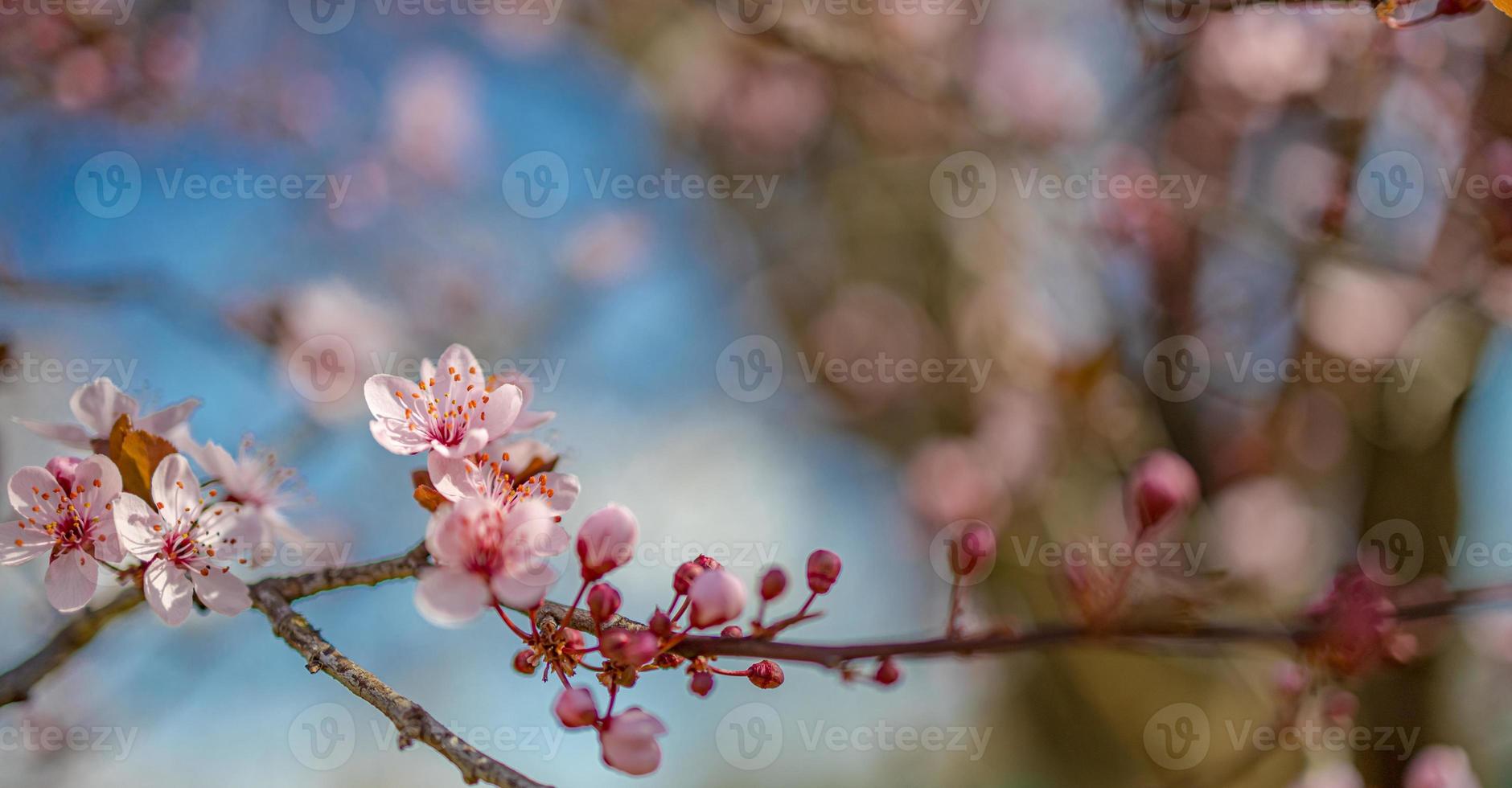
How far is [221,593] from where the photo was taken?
2.38ft

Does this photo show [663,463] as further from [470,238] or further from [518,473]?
[518,473]

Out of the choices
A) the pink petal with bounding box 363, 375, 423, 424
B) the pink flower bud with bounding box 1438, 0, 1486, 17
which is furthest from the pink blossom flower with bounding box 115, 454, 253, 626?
the pink flower bud with bounding box 1438, 0, 1486, 17

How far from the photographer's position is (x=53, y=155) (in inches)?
73.4

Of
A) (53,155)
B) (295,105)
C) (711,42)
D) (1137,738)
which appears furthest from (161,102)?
(1137,738)

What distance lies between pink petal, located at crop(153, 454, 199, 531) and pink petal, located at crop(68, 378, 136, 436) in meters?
0.06

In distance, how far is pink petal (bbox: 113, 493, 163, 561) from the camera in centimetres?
71

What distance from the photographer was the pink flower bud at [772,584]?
2.44 feet

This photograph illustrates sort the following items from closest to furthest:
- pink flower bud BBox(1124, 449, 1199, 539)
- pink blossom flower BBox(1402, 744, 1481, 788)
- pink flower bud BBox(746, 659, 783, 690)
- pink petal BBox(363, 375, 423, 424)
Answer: pink flower bud BBox(746, 659, 783, 690), pink petal BBox(363, 375, 423, 424), pink flower bud BBox(1124, 449, 1199, 539), pink blossom flower BBox(1402, 744, 1481, 788)

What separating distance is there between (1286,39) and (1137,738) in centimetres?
200

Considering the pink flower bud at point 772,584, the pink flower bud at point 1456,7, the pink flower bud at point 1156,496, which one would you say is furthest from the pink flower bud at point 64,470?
the pink flower bud at point 1456,7

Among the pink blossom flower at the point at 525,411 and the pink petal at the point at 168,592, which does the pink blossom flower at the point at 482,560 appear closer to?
the pink blossom flower at the point at 525,411

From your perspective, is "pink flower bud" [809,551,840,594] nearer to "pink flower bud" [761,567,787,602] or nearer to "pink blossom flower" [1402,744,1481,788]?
"pink flower bud" [761,567,787,602]

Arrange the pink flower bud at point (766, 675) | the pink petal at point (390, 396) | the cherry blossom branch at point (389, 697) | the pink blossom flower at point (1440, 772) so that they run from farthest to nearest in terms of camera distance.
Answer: the pink blossom flower at point (1440, 772) → the pink petal at point (390, 396) → the pink flower bud at point (766, 675) → the cherry blossom branch at point (389, 697)

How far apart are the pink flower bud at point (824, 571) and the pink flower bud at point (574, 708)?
205mm
